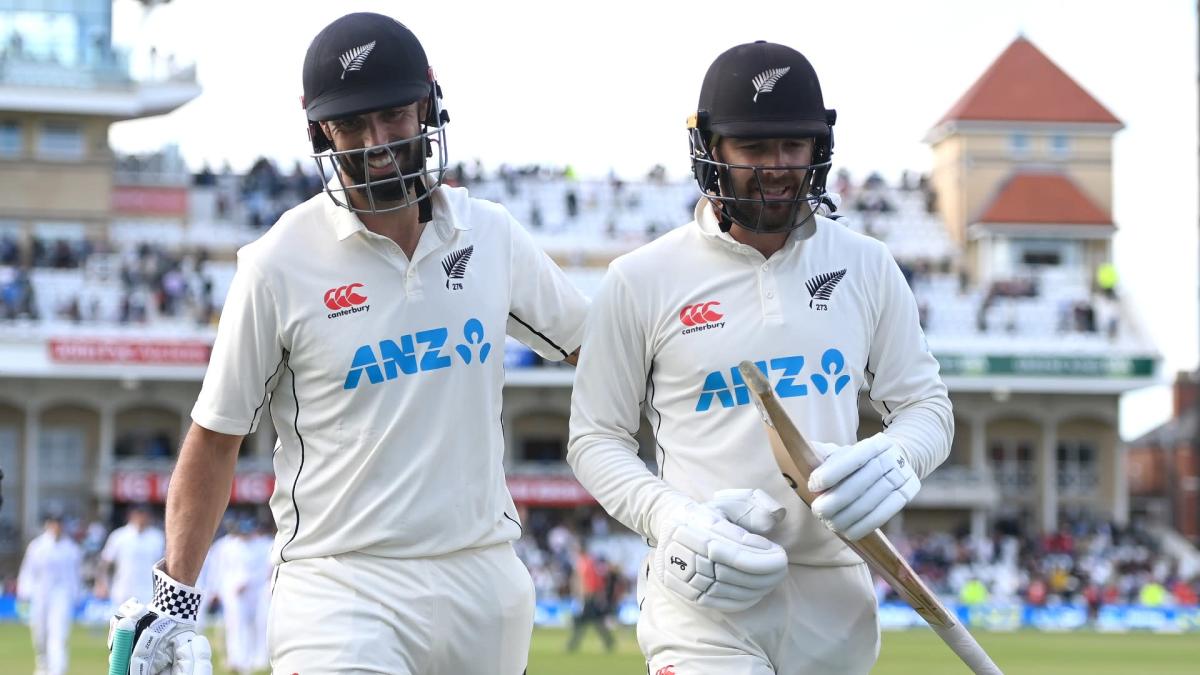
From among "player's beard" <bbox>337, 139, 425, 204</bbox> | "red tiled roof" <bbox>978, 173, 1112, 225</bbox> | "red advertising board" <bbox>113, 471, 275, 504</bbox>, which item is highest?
"player's beard" <bbox>337, 139, 425, 204</bbox>

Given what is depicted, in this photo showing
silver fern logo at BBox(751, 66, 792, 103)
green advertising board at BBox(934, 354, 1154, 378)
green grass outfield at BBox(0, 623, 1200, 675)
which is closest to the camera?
silver fern logo at BBox(751, 66, 792, 103)

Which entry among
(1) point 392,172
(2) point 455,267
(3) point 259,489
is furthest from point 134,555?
(3) point 259,489

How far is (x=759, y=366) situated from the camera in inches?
232

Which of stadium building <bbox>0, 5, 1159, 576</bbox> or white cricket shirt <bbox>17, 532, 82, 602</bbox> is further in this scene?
stadium building <bbox>0, 5, 1159, 576</bbox>

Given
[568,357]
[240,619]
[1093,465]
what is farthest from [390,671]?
[1093,465]

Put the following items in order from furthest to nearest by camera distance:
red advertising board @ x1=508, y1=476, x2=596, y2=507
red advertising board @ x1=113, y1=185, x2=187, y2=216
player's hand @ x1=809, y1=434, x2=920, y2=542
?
red advertising board @ x1=113, y1=185, x2=187, y2=216 < red advertising board @ x1=508, y1=476, x2=596, y2=507 < player's hand @ x1=809, y1=434, x2=920, y2=542

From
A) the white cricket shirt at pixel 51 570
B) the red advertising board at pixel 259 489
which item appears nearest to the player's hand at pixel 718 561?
the white cricket shirt at pixel 51 570

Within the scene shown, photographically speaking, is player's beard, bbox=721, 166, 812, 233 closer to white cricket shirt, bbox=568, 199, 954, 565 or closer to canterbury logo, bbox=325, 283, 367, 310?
white cricket shirt, bbox=568, 199, 954, 565

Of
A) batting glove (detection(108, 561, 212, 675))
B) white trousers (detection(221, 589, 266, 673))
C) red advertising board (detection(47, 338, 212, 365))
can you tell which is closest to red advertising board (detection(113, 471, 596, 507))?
red advertising board (detection(47, 338, 212, 365))

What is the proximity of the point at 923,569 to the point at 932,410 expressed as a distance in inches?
1493

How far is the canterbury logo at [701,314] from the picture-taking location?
6004 millimetres

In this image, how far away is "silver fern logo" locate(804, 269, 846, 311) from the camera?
6031 mm

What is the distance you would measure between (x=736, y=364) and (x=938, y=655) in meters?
21.5

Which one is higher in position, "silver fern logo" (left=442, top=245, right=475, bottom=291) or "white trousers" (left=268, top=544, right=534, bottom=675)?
"silver fern logo" (left=442, top=245, right=475, bottom=291)
